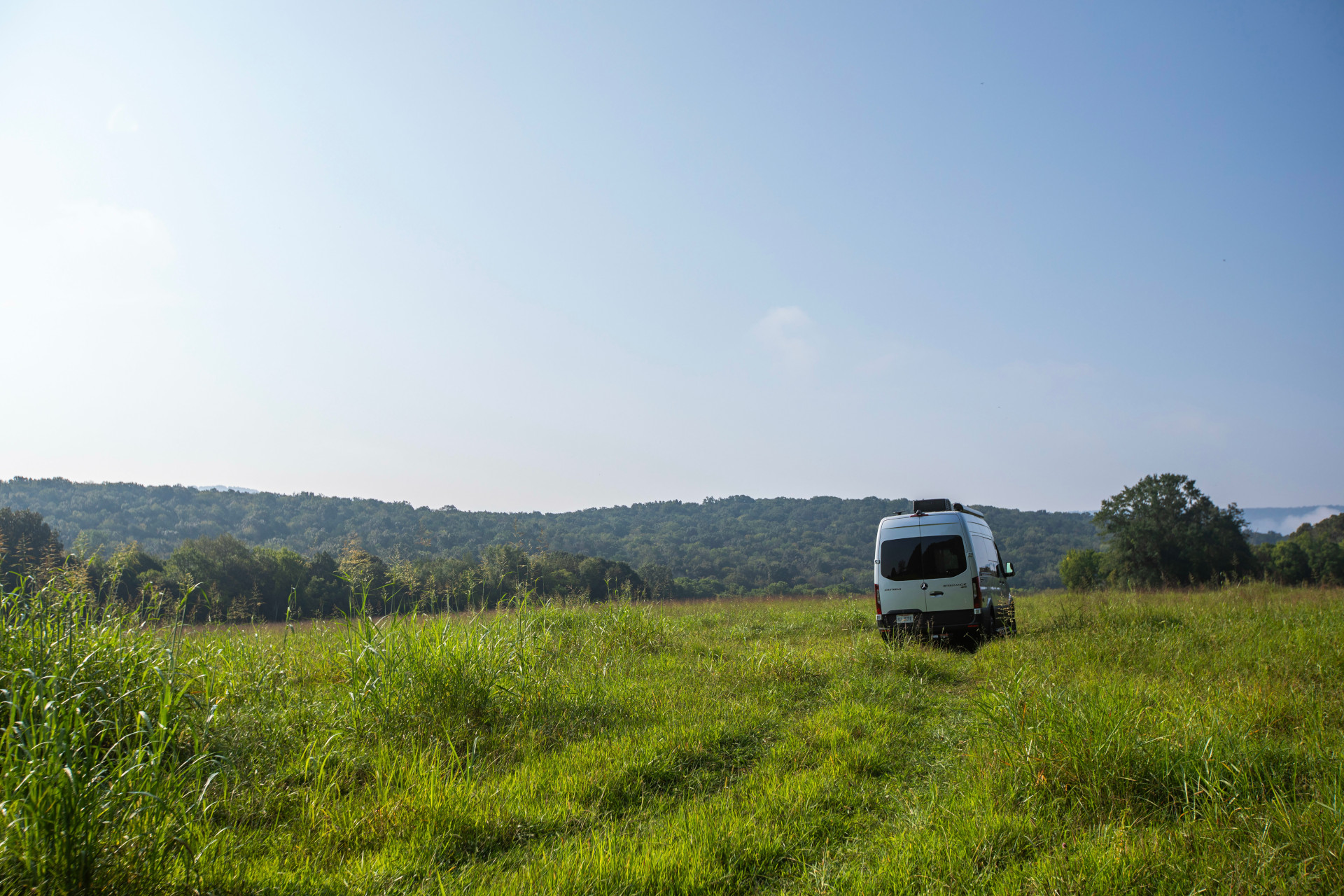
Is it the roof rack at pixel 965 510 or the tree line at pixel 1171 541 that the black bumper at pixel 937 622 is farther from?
the tree line at pixel 1171 541

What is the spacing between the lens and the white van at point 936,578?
988cm

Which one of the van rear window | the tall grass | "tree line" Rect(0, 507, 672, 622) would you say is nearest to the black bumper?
the van rear window

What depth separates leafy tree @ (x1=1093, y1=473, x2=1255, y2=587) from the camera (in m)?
35.0

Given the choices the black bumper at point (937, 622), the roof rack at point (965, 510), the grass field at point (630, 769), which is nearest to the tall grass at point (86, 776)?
the grass field at point (630, 769)

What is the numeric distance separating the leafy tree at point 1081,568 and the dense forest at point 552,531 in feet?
7.59

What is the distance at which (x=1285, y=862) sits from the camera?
8.45 feet

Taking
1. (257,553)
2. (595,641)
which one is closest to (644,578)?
(257,553)

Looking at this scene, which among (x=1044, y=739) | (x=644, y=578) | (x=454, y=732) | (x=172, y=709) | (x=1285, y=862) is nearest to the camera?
(x=1285, y=862)

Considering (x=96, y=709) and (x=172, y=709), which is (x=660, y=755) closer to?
(x=172, y=709)

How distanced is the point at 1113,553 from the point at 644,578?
Result: 2934cm

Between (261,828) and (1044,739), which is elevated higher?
(1044,739)

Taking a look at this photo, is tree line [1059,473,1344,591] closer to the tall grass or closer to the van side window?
the van side window

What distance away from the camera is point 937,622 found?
994 cm

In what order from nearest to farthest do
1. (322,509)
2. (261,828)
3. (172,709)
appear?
(261,828) → (172,709) → (322,509)
